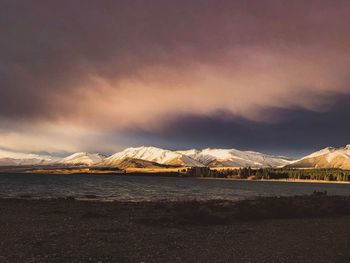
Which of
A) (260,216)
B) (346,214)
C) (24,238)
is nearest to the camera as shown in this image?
(24,238)

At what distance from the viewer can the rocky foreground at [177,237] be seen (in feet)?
78.8

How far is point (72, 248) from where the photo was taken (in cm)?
2578

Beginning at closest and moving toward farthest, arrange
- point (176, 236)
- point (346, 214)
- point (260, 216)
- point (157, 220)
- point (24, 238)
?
point (24, 238) → point (176, 236) → point (157, 220) → point (260, 216) → point (346, 214)

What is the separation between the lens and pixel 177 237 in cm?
3133

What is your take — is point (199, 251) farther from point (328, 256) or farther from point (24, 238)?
point (24, 238)

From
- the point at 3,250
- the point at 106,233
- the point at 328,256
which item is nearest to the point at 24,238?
the point at 3,250

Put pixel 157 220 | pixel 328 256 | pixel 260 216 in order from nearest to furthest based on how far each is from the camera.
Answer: pixel 328 256, pixel 157 220, pixel 260 216

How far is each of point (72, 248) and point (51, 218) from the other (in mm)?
19263

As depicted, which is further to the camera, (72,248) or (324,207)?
(324,207)

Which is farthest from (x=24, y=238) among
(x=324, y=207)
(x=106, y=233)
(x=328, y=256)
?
(x=324, y=207)

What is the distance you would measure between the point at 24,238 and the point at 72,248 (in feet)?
20.5

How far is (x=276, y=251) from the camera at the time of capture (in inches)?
1026

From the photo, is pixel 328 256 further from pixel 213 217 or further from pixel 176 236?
pixel 213 217

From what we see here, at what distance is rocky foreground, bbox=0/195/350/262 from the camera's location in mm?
24031
